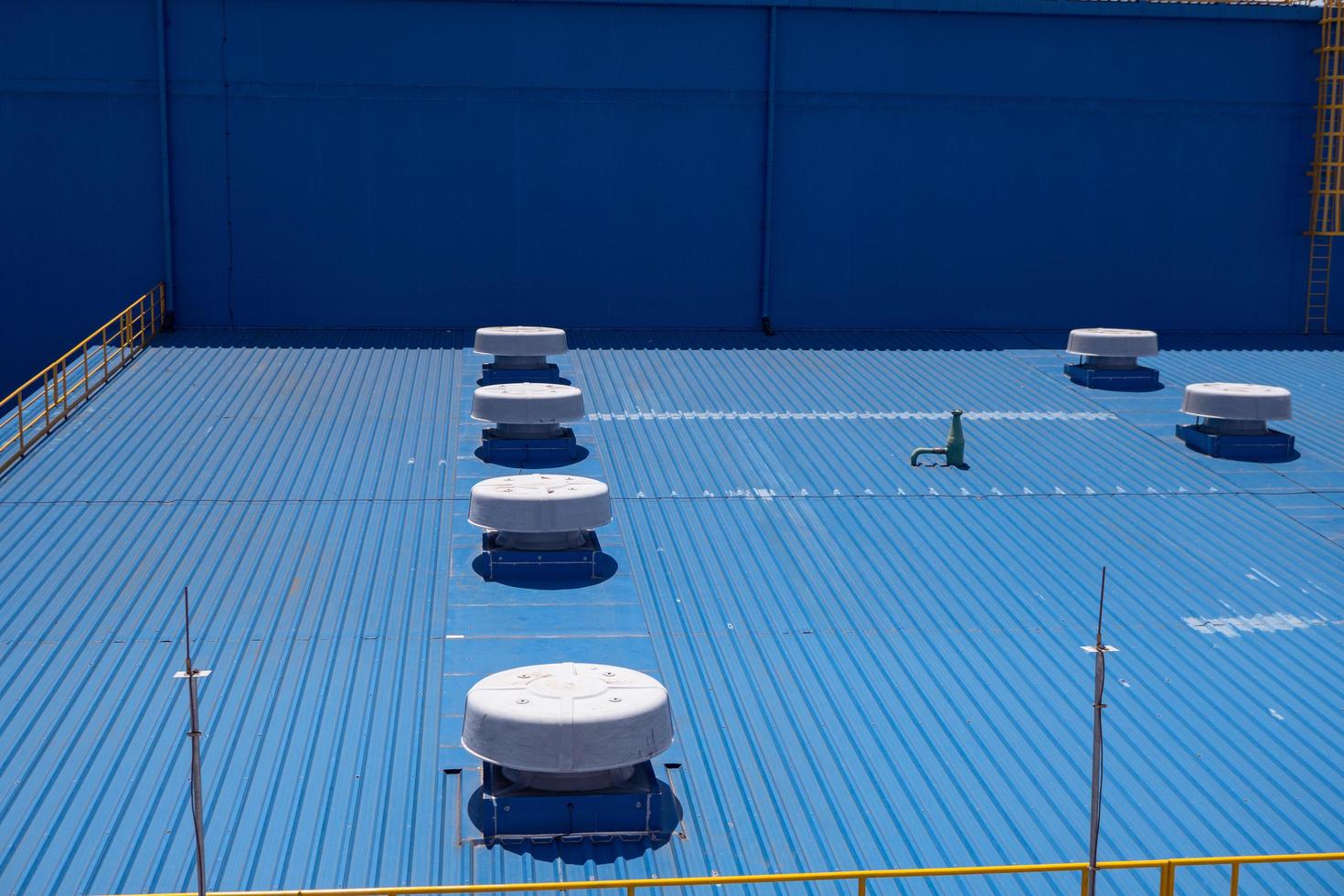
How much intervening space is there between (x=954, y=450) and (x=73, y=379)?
1485 cm

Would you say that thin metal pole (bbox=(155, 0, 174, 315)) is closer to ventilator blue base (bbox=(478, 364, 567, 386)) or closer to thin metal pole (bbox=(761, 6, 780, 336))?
ventilator blue base (bbox=(478, 364, 567, 386))

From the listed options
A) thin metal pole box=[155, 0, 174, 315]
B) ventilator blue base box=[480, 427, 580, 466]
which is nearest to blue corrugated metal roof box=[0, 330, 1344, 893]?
ventilator blue base box=[480, 427, 580, 466]

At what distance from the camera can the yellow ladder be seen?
98.5ft

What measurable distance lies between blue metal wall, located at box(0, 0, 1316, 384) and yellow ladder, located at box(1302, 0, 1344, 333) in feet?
1.24

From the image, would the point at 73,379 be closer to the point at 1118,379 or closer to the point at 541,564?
the point at 541,564

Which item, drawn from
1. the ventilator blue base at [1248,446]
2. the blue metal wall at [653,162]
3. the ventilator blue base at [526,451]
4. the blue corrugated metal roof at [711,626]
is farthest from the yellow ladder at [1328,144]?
the ventilator blue base at [526,451]

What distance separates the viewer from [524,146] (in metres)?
28.9

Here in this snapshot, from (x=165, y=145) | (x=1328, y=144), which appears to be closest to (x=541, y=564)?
(x=165, y=145)

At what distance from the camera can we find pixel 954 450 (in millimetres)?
21266

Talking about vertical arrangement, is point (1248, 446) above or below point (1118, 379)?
below

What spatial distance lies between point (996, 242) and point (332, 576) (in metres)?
17.9

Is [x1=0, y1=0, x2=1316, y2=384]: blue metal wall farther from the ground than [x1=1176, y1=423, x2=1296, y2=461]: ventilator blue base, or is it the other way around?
Result: [x1=0, y1=0, x2=1316, y2=384]: blue metal wall

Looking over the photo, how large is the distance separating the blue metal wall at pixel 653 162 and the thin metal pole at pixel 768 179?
6.3 inches

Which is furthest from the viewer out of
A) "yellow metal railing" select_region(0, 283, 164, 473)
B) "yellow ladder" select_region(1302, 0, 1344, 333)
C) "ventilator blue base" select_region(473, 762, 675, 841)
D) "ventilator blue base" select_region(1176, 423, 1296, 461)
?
"yellow ladder" select_region(1302, 0, 1344, 333)
